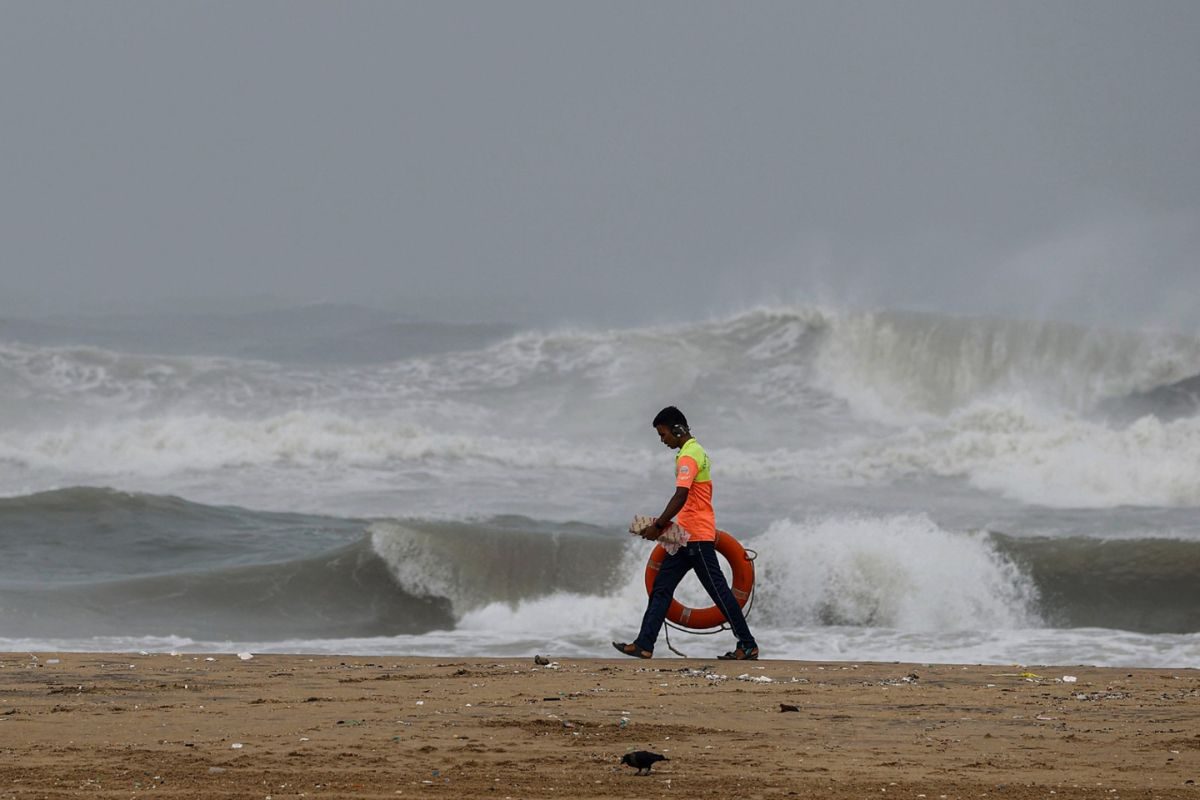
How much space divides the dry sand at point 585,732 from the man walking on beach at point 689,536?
64 centimetres

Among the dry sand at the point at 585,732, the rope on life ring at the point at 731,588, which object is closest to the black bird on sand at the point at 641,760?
the dry sand at the point at 585,732

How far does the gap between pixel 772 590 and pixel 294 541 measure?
6.13 meters

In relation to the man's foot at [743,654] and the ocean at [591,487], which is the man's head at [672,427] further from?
the ocean at [591,487]

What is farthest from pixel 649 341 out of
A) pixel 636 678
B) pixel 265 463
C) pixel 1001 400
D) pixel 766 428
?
pixel 636 678

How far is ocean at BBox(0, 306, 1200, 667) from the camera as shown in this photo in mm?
12961

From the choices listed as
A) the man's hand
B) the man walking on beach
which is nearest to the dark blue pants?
the man walking on beach

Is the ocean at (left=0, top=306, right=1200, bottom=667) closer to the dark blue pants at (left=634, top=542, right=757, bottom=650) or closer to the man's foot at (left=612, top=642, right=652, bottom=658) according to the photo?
the man's foot at (left=612, top=642, right=652, bottom=658)

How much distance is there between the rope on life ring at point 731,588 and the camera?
32.7 ft

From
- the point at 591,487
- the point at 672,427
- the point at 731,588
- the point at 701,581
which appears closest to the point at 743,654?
the point at 701,581

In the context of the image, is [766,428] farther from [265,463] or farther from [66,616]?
[66,616]

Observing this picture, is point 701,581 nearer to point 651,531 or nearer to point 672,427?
point 651,531

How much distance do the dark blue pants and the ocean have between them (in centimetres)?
145

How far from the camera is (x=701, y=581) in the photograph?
373 inches

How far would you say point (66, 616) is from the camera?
12.5 meters
